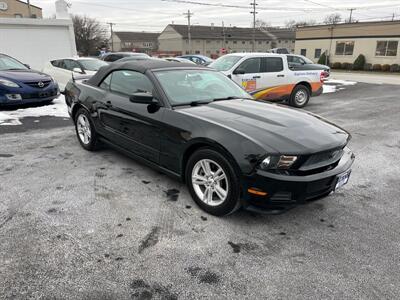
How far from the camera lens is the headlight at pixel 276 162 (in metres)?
2.92

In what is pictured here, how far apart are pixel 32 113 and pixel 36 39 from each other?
439 inches

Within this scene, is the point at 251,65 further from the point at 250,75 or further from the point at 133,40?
the point at 133,40

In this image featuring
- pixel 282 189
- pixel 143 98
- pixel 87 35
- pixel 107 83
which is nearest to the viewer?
pixel 282 189

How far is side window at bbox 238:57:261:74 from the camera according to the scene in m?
9.15

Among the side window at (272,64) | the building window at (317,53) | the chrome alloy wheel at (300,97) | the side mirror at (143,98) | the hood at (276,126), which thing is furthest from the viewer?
the building window at (317,53)

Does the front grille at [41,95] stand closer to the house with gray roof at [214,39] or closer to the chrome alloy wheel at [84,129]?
the chrome alloy wheel at [84,129]

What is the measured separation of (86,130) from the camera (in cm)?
534

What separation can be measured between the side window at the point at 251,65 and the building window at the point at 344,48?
1171 inches

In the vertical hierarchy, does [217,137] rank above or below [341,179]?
above

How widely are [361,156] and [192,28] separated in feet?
258

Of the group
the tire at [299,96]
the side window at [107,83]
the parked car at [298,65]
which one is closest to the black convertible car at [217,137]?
the side window at [107,83]

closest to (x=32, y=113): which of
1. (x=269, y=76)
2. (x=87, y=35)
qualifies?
(x=269, y=76)

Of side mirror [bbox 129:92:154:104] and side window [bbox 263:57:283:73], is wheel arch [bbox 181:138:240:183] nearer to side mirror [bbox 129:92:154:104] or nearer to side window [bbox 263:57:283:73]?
side mirror [bbox 129:92:154:104]

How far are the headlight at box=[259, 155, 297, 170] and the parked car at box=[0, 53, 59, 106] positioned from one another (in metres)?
7.46
